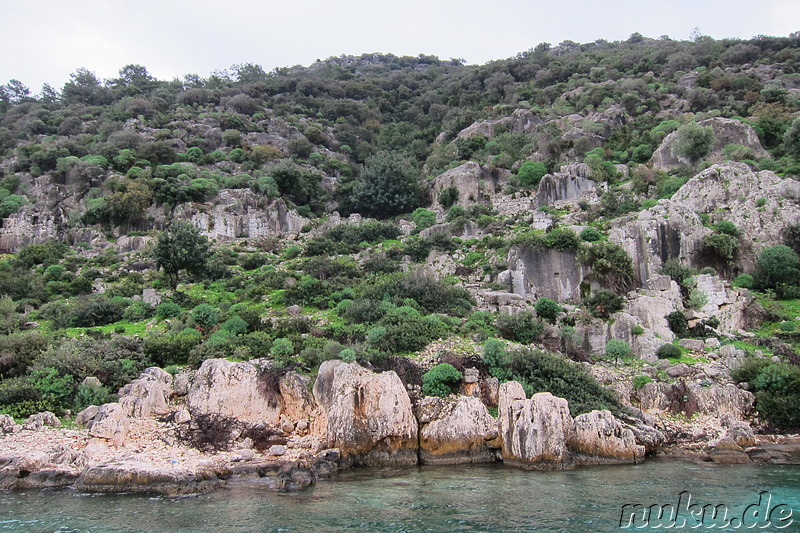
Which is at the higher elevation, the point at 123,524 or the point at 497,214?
the point at 497,214

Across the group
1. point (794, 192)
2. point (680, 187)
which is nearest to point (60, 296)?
point (680, 187)

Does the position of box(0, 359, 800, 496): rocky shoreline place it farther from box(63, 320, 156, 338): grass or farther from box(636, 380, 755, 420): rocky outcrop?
box(63, 320, 156, 338): grass

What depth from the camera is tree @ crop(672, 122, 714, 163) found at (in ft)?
142

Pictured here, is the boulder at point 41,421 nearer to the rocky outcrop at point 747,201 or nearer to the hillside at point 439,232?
the hillside at point 439,232

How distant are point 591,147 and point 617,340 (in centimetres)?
3476

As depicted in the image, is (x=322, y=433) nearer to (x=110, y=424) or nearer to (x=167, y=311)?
(x=110, y=424)

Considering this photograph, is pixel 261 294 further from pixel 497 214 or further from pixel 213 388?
pixel 497 214

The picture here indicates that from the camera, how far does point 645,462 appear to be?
17.0 m

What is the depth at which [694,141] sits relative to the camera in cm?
4325

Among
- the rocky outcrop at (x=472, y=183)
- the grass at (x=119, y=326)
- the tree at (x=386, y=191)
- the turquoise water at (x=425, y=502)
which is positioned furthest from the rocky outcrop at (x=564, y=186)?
the grass at (x=119, y=326)

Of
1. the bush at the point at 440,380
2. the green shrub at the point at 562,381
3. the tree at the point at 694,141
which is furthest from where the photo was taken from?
the tree at the point at 694,141

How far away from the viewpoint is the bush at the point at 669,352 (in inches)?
900

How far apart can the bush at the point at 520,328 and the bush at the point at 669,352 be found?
5073 millimetres

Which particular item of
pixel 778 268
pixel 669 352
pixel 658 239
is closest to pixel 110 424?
pixel 669 352
